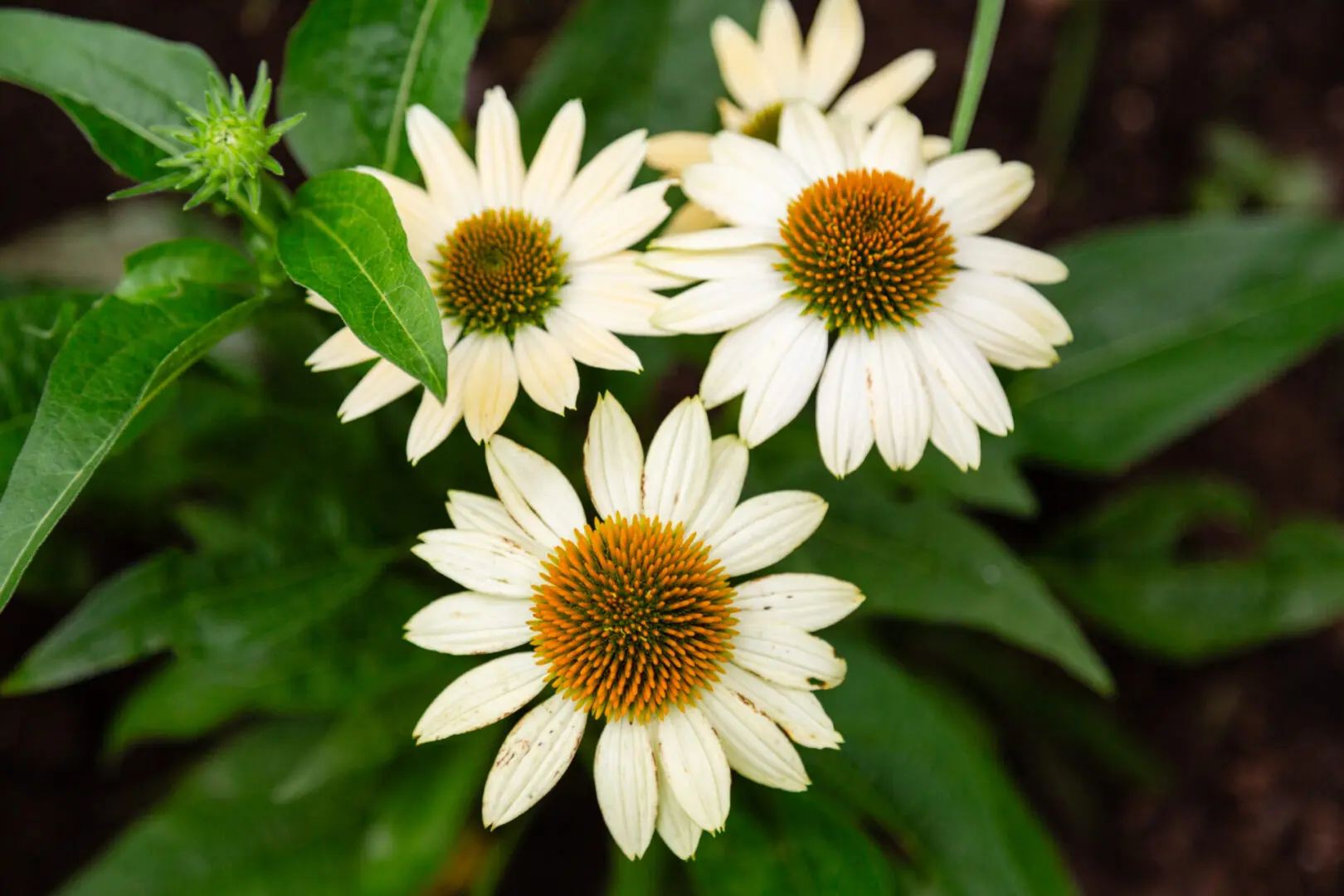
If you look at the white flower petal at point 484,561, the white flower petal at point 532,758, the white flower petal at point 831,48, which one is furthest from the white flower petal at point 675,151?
the white flower petal at point 532,758

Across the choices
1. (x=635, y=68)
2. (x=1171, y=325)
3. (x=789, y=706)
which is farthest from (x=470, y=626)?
(x=1171, y=325)

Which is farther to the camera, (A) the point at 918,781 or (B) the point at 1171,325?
(B) the point at 1171,325

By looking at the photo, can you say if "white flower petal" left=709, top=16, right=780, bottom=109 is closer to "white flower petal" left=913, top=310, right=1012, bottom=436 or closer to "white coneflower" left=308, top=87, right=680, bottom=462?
"white coneflower" left=308, top=87, right=680, bottom=462

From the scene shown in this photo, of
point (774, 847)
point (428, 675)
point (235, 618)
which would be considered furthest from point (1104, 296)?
point (235, 618)

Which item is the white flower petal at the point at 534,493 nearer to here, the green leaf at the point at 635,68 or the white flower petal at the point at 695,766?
the white flower petal at the point at 695,766

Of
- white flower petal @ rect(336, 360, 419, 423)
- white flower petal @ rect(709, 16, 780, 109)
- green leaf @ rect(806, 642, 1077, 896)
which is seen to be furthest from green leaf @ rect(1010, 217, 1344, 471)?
white flower petal @ rect(336, 360, 419, 423)

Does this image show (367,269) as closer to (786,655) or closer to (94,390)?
(94,390)
